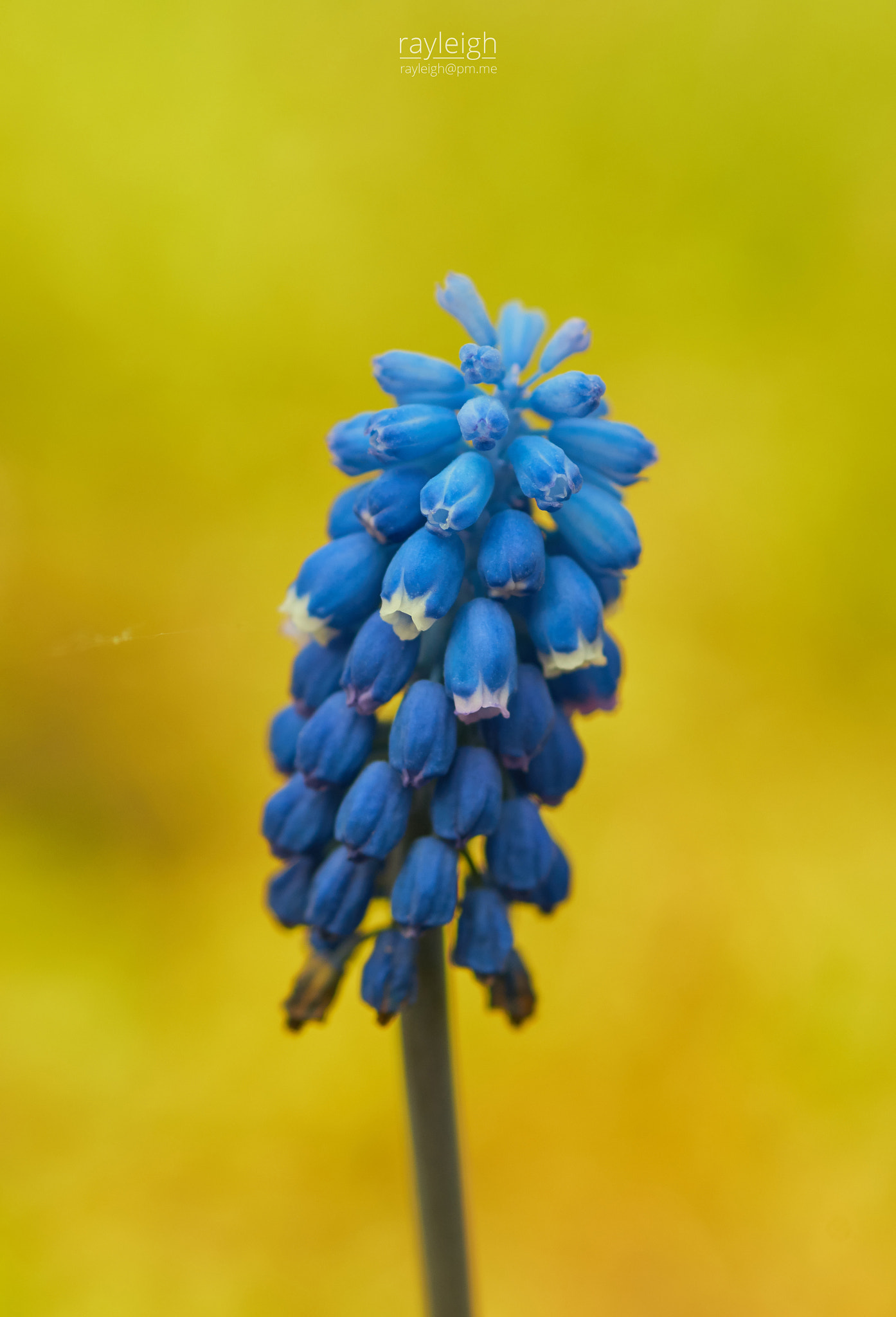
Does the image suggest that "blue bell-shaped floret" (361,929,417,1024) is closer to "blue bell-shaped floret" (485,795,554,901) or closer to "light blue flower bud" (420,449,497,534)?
"blue bell-shaped floret" (485,795,554,901)

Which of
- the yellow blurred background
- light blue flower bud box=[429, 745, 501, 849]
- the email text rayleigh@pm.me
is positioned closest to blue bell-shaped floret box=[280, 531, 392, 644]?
light blue flower bud box=[429, 745, 501, 849]

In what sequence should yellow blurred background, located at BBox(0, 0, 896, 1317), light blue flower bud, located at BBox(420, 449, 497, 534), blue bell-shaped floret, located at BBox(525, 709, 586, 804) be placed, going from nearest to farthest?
1. light blue flower bud, located at BBox(420, 449, 497, 534)
2. blue bell-shaped floret, located at BBox(525, 709, 586, 804)
3. yellow blurred background, located at BBox(0, 0, 896, 1317)

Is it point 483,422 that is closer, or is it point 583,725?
point 483,422

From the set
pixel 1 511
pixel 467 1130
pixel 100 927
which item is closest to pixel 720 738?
pixel 467 1130

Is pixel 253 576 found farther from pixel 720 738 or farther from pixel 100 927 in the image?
pixel 720 738

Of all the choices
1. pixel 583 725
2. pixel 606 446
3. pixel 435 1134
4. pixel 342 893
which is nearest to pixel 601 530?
pixel 606 446

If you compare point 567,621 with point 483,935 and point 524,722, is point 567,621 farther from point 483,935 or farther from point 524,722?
point 483,935

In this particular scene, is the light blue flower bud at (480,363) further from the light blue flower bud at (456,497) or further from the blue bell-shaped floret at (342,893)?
the blue bell-shaped floret at (342,893)

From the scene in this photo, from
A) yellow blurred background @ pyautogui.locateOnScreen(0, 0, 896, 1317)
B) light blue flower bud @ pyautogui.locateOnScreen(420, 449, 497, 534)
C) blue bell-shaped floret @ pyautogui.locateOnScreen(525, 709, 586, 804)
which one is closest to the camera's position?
light blue flower bud @ pyautogui.locateOnScreen(420, 449, 497, 534)
